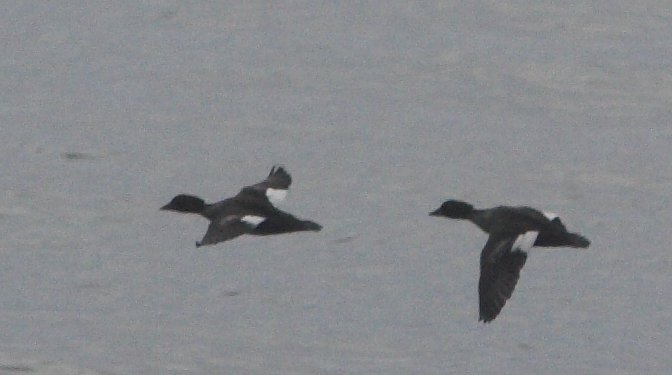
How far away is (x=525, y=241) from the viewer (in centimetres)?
1473

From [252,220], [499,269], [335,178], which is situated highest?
[252,220]

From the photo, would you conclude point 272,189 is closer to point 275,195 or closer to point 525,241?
point 275,195

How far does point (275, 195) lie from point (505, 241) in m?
2.64

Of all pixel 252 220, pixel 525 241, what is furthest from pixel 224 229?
pixel 525 241

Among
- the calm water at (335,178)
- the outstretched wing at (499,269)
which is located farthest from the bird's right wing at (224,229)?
the calm water at (335,178)

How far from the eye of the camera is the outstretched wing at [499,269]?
13859 mm

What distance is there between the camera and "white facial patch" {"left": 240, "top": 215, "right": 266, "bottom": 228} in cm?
1492

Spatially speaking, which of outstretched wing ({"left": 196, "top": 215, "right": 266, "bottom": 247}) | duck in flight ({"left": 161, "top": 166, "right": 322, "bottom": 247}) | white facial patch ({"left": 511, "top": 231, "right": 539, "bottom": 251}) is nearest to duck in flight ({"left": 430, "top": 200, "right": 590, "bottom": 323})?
white facial patch ({"left": 511, "top": 231, "right": 539, "bottom": 251})

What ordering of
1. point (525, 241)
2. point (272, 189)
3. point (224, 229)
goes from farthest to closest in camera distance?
point (272, 189) < point (525, 241) < point (224, 229)

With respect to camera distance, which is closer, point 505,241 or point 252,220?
point 505,241

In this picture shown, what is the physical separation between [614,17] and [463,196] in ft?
38.2

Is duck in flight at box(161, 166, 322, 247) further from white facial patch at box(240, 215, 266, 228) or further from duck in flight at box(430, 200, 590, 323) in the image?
duck in flight at box(430, 200, 590, 323)

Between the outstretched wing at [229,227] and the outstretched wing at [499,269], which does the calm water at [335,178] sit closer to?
the outstretched wing at [229,227]

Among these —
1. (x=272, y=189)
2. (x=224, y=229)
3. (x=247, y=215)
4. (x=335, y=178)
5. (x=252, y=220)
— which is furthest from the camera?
(x=335, y=178)
